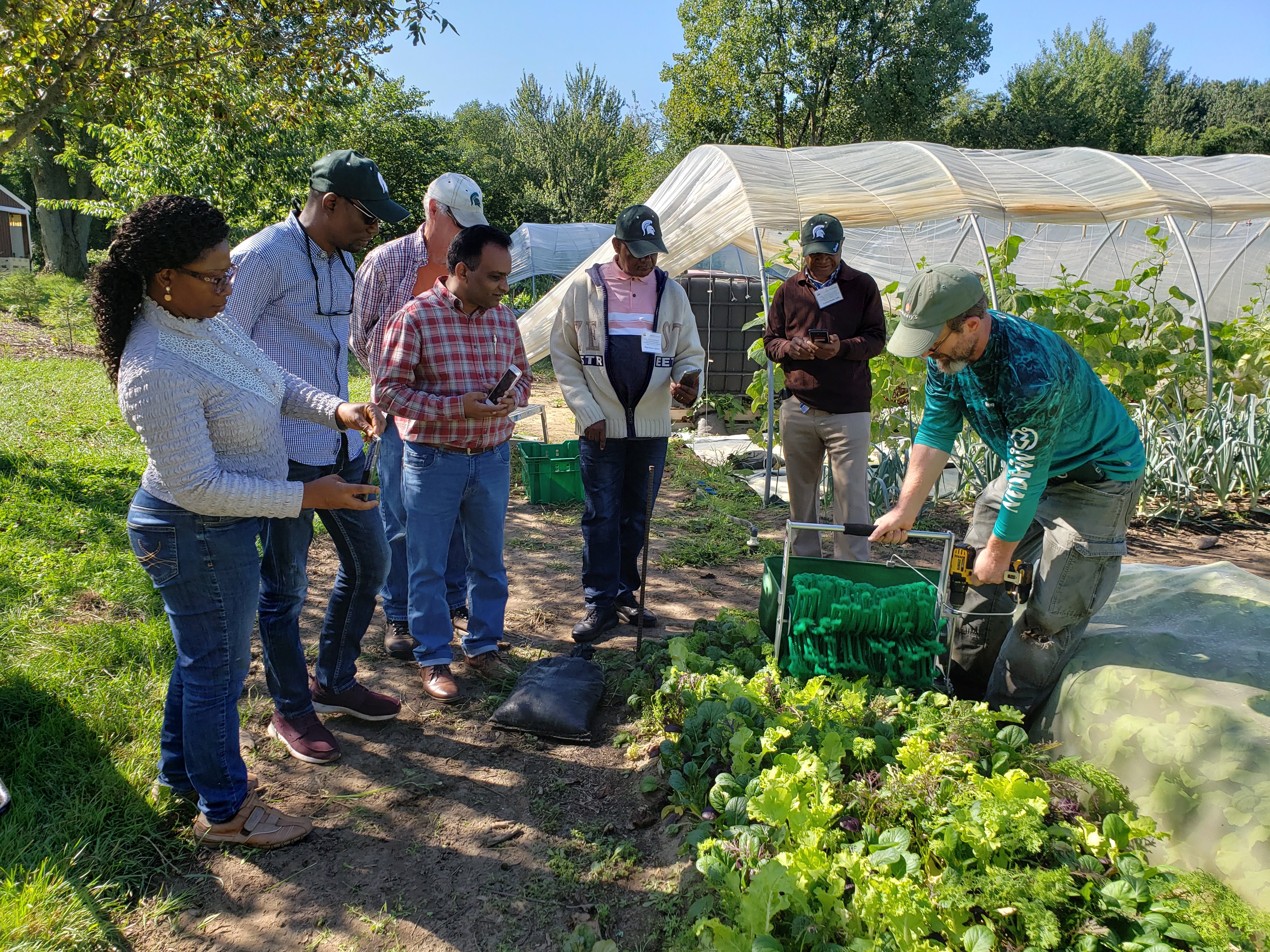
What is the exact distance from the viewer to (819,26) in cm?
2527

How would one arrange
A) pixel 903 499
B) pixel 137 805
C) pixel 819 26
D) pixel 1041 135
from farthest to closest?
1. pixel 1041 135
2. pixel 819 26
3. pixel 903 499
4. pixel 137 805

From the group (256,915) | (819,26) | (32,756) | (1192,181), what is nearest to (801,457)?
(256,915)

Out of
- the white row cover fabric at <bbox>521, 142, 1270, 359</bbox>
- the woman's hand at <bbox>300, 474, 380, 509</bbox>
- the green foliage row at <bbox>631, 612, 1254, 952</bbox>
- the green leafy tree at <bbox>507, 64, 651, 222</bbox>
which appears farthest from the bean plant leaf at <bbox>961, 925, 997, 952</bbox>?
the green leafy tree at <bbox>507, 64, 651, 222</bbox>

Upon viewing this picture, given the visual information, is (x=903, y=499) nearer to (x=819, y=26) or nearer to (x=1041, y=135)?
(x=819, y=26)

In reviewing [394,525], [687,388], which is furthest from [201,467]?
[687,388]

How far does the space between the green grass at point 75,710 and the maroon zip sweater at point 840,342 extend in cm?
345

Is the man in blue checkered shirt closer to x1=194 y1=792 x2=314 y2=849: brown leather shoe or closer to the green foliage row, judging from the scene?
x1=194 y1=792 x2=314 y2=849: brown leather shoe

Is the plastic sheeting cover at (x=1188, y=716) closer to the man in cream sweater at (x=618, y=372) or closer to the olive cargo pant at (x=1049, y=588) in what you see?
the olive cargo pant at (x=1049, y=588)

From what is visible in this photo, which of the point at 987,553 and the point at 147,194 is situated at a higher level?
the point at 147,194

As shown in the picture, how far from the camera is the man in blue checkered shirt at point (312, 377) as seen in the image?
2779 mm

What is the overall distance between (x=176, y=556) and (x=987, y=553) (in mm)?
2591

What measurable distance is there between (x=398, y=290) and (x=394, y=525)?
112cm

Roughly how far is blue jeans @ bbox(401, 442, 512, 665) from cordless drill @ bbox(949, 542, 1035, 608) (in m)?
1.84

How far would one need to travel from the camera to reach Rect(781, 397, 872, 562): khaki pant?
4.45m
